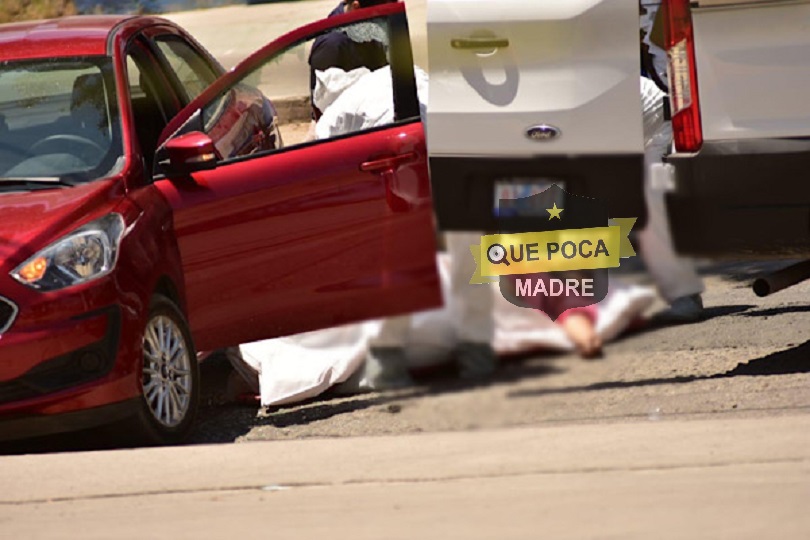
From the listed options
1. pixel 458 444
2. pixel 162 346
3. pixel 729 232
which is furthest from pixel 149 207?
pixel 729 232

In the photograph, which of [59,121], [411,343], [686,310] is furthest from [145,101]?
[686,310]

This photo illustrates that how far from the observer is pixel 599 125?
656 centimetres

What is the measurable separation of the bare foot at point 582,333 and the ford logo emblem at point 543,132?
911mm

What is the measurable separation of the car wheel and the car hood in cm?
44

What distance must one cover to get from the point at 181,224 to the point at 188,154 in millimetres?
322

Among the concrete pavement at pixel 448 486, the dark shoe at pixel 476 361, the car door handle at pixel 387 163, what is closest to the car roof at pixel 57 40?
the car door handle at pixel 387 163

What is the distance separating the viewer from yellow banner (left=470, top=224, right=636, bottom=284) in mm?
6125

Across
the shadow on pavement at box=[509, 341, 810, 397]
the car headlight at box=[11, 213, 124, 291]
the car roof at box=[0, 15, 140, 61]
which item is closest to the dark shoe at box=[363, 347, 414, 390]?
the shadow on pavement at box=[509, 341, 810, 397]

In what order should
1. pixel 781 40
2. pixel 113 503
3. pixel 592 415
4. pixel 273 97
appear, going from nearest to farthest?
pixel 113 503, pixel 781 40, pixel 592 415, pixel 273 97

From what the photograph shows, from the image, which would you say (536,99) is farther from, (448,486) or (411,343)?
(448,486)

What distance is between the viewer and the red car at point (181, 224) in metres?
6.46

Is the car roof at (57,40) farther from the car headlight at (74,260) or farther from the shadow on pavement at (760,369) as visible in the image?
the shadow on pavement at (760,369)

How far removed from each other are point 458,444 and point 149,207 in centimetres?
177

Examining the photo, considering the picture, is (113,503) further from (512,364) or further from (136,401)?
(512,364)
